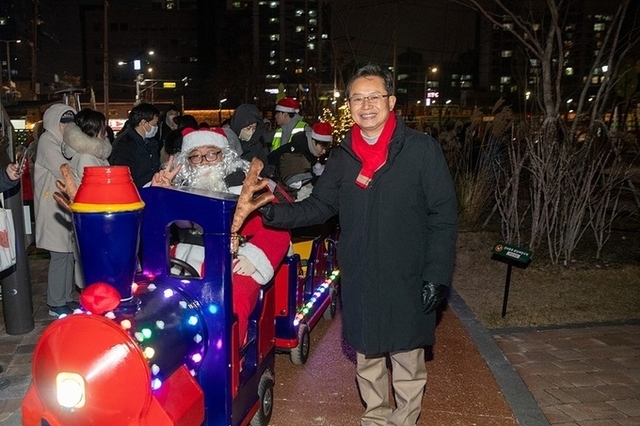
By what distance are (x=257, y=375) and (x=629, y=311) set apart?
4.41 meters

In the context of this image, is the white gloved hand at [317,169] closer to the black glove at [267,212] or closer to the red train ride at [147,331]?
the red train ride at [147,331]

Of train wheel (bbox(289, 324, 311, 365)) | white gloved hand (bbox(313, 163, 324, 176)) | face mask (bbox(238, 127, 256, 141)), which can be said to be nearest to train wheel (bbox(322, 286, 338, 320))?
train wheel (bbox(289, 324, 311, 365))

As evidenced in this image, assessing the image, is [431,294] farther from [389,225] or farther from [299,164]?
[299,164]

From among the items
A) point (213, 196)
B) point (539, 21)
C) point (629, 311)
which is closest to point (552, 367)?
point (629, 311)

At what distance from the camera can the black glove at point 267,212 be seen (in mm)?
3268

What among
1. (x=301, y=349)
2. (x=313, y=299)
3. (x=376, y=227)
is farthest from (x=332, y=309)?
(x=376, y=227)

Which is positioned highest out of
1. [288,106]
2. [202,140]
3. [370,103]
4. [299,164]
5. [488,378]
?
[288,106]

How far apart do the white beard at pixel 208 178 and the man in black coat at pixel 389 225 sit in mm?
482

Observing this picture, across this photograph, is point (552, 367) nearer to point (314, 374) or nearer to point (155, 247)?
point (314, 374)

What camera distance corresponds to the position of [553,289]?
679 cm

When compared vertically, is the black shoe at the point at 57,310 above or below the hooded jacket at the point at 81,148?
below

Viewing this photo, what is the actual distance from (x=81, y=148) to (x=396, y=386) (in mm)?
3365

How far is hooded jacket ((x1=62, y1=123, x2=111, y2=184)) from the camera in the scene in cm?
506

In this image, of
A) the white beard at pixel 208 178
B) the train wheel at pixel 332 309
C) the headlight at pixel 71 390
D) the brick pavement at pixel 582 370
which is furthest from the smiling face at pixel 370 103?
the train wheel at pixel 332 309
